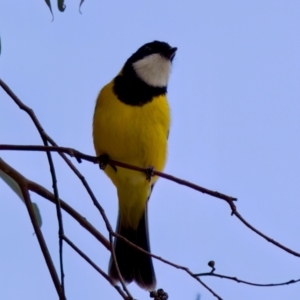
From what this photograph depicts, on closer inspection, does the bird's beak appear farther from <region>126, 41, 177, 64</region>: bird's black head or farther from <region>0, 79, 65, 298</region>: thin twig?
<region>0, 79, 65, 298</region>: thin twig

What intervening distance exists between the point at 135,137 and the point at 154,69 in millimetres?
753

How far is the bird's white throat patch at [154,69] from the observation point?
436 cm

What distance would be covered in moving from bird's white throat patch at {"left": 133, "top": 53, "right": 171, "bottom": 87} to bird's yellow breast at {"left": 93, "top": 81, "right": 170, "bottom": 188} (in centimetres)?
32

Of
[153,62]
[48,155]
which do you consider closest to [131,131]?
[153,62]

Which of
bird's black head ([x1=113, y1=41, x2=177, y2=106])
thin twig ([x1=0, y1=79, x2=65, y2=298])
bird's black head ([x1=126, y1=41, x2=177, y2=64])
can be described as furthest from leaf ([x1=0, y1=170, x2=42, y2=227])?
bird's black head ([x1=126, y1=41, x2=177, y2=64])

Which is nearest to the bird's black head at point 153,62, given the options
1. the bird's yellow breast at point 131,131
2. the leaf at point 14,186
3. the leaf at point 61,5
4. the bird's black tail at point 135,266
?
the bird's yellow breast at point 131,131

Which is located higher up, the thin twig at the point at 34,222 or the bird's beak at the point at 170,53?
the bird's beak at the point at 170,53

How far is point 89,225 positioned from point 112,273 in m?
0.68

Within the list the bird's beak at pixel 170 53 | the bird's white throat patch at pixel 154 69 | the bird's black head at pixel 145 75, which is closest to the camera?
the bird's black head at pixel 145 75

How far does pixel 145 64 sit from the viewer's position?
4.53 meters

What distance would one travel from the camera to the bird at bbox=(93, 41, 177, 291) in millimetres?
3926

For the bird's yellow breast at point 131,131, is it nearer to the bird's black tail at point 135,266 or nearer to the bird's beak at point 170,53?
the bird's black tail at point 135,266

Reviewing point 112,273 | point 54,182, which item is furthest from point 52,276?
point 112,273

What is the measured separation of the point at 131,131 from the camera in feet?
12.8
